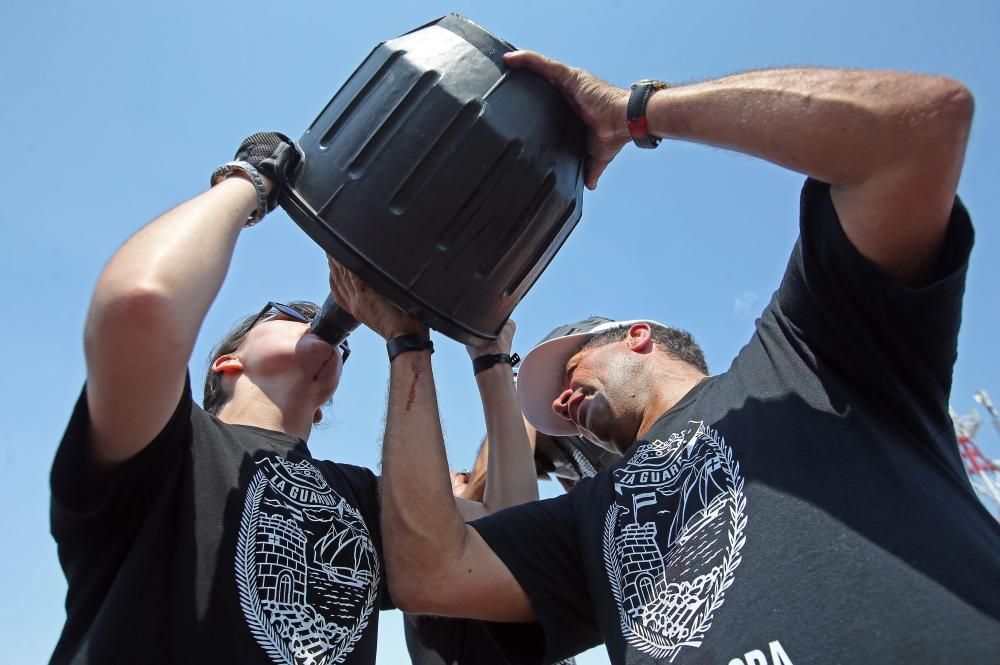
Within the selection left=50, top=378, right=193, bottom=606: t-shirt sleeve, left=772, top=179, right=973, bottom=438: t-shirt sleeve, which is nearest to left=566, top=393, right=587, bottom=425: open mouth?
left=772, top=179, right=973, bottom=438: t-shirt sleeve

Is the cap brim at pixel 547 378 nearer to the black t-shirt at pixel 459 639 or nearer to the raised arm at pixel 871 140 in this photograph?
the black t-shirt at pixel 459 639

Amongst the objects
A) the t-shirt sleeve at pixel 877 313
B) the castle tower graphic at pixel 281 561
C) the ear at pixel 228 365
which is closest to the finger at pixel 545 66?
the t-shirt sleeve at pixel 877 313

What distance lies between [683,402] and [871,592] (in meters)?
0.99

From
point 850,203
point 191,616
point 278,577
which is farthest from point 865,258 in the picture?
point 191,616

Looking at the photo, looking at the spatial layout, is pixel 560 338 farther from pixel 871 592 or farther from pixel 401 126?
pixel 871 592

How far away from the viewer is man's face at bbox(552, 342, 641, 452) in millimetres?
2846

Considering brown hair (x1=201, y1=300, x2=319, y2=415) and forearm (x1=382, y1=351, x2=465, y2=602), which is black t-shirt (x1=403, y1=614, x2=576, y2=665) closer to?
forearm (x1=382, y1=351, x2=465, y2=602)

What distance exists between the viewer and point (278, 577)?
1.84 meters

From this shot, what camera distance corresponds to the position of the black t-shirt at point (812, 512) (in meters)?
1.44

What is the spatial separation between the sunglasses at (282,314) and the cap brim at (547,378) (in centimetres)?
85

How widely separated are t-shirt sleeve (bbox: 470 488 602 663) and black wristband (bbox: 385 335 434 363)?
608 millimetres

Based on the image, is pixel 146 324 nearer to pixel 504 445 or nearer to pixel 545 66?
pixel 545 66

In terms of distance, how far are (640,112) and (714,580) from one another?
1.26m

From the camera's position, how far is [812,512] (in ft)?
5.36
